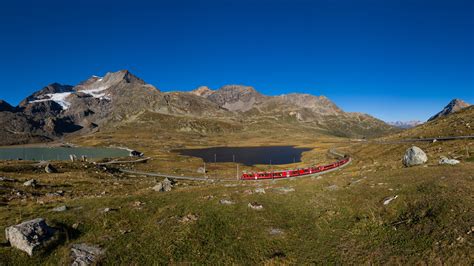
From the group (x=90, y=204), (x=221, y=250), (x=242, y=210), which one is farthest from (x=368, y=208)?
(x=90, y=204)

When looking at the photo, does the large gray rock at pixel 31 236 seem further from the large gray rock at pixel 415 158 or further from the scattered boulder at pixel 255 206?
the large gray rock at pixel 415 158

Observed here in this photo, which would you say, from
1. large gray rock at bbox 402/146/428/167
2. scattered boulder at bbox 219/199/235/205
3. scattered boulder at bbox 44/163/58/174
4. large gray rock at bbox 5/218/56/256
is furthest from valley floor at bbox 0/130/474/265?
scattered boulder at bbox 44/163/58/174

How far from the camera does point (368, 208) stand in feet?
79.8

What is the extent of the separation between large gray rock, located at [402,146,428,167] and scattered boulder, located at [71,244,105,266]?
165ft

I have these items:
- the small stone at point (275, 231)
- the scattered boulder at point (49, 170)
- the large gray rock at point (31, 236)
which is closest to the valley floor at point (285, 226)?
the small stone at point (275, 231)

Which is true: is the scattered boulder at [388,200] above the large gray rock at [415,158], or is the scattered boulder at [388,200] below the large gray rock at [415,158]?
below

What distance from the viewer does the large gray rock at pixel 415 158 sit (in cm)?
4683

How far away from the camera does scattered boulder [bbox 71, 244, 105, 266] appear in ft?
60.6

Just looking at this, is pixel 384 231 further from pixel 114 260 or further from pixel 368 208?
pixel 114 260

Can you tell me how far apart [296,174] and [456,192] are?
54.9m

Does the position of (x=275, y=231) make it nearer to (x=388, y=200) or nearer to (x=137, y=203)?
(x=388, y=200)

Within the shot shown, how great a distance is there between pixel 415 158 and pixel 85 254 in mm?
52120

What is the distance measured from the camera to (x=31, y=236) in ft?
63.9

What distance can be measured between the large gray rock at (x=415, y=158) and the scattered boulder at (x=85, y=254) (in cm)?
5019
